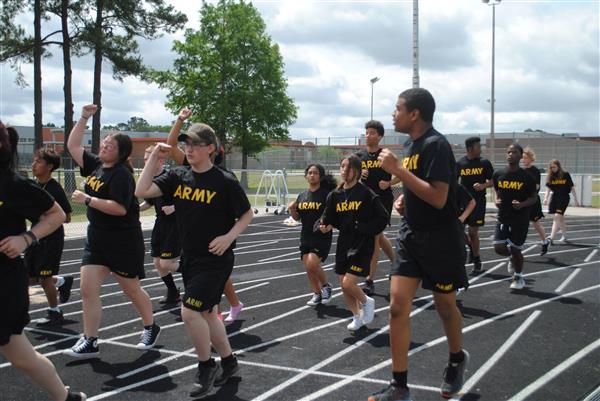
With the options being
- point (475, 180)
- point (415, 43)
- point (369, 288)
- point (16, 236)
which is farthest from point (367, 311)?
point (415, 43)

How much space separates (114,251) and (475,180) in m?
5.92

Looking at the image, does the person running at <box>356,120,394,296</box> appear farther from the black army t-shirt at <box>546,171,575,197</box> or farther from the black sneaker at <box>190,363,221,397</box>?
the black army t-shirt at <box>546,171,575,197</box>

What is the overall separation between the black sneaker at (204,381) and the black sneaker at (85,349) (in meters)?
1.26

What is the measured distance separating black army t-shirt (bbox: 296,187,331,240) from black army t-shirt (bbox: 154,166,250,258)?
2.60 metres

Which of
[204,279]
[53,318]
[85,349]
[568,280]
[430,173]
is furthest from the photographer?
[568,280]

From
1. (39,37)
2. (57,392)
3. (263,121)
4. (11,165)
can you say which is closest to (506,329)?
(57,392)

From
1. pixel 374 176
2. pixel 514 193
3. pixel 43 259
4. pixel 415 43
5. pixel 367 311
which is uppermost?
pixel 415 43

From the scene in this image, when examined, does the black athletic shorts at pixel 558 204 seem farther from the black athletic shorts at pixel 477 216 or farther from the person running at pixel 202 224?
the person running at pixel 202 224

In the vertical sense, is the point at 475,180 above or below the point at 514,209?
above

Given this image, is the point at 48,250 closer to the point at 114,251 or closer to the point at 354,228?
the point at 114,251

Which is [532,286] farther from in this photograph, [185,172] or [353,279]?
[185,172]

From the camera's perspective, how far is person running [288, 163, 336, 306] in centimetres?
682

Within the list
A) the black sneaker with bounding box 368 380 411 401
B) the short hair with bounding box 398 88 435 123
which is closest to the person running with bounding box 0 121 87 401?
the black sneaker with bounding box 368 380 411 401

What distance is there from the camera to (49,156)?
6.07 meters
